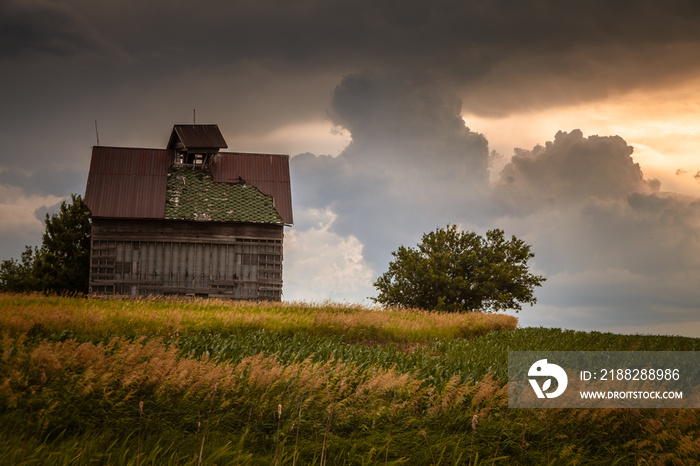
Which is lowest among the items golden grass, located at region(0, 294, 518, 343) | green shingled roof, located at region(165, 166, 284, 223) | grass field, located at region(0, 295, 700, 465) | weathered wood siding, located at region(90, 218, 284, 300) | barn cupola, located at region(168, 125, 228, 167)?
grass field, located at region(0, 295, 700, 465)

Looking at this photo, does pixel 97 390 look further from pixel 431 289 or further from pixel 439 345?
pixel 431 289

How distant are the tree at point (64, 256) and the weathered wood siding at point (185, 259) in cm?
646

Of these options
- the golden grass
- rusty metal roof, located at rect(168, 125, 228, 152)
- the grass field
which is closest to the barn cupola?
rusty metal roof, located at rect(168, 125, 228, 152)

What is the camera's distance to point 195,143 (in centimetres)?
2927

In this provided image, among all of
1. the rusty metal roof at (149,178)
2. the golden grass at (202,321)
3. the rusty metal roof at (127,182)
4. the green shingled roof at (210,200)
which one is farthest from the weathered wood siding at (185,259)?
the golden grass at (202,321)

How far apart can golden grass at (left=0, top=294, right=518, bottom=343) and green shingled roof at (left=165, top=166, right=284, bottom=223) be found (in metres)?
5.95

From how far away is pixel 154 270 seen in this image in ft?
88.2

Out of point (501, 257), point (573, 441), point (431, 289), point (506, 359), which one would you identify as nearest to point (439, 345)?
point (506, 359)

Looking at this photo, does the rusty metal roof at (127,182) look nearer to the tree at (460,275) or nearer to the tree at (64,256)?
the tree at (64,256)

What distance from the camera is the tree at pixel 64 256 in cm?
3175

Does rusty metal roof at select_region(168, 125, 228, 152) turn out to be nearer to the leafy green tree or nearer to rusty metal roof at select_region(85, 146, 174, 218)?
rusty metal roof at select_region(85, 146, 174, 218)

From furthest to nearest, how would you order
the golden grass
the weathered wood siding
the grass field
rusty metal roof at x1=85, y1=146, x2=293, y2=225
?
rusty metal roof at x1=85, y1=146, x2=293, y2=225, the weathered wood siding, the golden grass, the grass field

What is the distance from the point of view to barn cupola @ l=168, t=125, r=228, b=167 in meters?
29.3

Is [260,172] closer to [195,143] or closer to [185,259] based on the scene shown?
[195,143]
